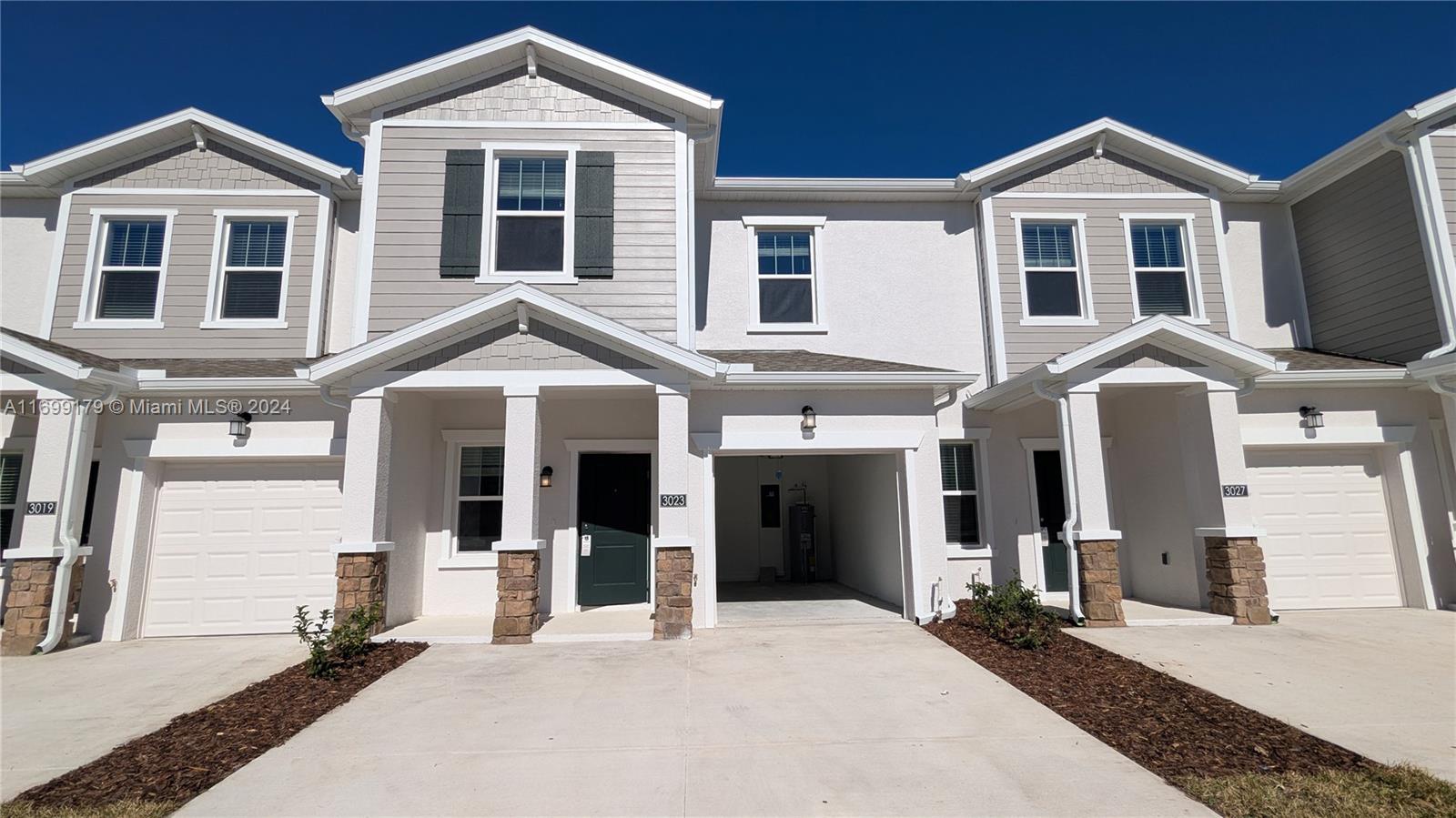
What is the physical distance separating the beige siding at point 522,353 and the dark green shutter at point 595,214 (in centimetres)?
137

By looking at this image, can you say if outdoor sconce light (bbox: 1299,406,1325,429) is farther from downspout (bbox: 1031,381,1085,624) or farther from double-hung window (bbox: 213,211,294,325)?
double-hung window (bbox: 213,211,294,325)

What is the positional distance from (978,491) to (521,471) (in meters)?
6.37

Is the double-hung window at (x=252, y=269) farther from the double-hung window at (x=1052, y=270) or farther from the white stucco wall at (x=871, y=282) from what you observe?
the double-hung window at (x=1052, y=270)

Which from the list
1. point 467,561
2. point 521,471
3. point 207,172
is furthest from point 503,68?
point 467,561

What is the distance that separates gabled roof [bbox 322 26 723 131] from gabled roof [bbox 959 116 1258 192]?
433 centimetres

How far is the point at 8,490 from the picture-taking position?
9008 millimetres

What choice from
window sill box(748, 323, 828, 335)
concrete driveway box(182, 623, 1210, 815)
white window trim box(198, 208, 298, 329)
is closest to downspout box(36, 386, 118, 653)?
white window trim box(198, 208, 298, 329)

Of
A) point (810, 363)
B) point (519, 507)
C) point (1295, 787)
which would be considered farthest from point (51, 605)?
point (1295, 787)

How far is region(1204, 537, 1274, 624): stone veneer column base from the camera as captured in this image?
8.27m

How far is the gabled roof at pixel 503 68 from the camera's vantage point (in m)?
9.16

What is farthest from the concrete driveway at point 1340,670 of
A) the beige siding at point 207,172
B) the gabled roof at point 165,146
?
the beige siding at point 207,172

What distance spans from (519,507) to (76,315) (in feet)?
24.0

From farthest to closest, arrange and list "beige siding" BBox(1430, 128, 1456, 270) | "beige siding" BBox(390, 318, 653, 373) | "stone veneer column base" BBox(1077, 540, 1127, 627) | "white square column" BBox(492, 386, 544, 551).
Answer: "beige siding" BBox(1430, 128, 1456, 270) < "stone veneer column base" BBox(1077, 540, 1127, 627) < "beige siding" BBox(390, 318, 653, 373) < "white square column" BBox(492, 386, 544, 551)

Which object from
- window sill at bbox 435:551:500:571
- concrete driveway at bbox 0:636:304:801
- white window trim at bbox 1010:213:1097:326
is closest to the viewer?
concrete driveway at bbox 0:636:304:801
